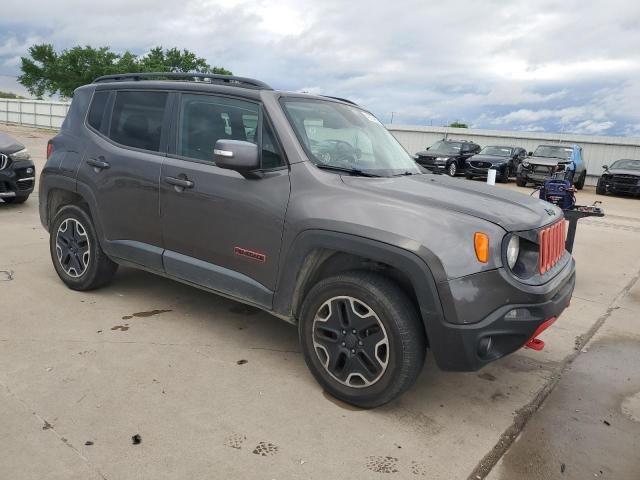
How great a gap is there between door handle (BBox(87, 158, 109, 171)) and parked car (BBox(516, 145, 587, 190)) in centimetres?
1679

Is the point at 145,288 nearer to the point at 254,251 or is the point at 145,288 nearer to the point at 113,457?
the point at 254,251

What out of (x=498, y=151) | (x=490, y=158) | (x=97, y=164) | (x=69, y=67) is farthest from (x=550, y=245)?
(x=69, y=67)

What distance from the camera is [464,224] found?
2.75 meters

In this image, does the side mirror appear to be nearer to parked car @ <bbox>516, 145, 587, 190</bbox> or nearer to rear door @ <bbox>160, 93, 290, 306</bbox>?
rear door @ <bbox>160, 93, 290, 306</bbox>

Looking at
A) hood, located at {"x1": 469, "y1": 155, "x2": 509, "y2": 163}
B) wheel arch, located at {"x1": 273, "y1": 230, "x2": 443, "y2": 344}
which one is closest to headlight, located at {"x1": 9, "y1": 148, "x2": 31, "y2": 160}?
wheel arch, located at {"x1": 273, "y1": 230, "x2": 443, "y2": 344}

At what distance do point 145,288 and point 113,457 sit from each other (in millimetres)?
2556

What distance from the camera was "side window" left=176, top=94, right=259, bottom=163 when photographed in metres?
3.54

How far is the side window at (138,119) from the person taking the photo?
4.00 m

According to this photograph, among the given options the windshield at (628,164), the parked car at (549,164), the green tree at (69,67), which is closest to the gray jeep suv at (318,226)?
the parked car at (549,164)

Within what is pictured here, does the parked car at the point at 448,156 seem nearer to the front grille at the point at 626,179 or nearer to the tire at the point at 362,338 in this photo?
the front grille at the point at 626,179

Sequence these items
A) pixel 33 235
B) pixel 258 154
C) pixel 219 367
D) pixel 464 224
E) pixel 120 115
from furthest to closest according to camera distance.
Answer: pixel 33 235, pixel 120 115, pixel 219 367, pixel 258 154, pixel 464 224

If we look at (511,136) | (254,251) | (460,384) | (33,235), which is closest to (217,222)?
(254,251)

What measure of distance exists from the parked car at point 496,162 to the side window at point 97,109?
58.3 feet

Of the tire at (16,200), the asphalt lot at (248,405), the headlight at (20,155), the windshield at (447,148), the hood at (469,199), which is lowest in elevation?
the asphalt lot at (248,405)
